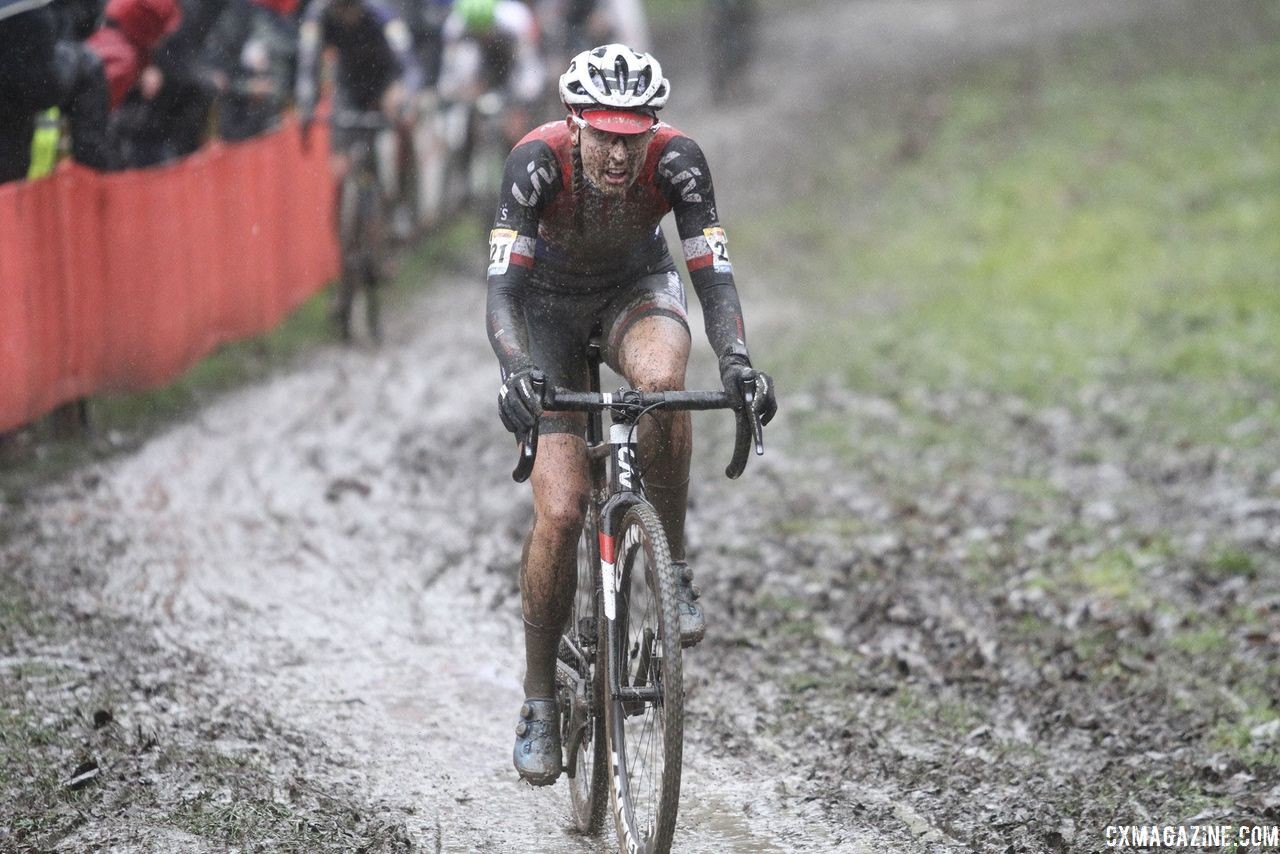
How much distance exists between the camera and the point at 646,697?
4.65 metres

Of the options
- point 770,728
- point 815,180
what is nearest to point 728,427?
point 770,728

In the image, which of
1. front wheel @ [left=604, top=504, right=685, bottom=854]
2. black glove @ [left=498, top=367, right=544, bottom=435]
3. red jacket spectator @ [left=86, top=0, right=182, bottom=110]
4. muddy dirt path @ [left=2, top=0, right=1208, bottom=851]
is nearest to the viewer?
front wheel @ [left=604, top=504, right=685, bottom=854]

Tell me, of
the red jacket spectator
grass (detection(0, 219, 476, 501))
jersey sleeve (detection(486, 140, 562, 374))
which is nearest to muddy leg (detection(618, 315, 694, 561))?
jersey sleeve (detection(486, 140, 562, 374))

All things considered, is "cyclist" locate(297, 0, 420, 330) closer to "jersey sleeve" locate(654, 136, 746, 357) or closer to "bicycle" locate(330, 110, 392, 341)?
"bicycle" locate(330, 110, 392, 341)

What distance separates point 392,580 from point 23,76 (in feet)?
11.9

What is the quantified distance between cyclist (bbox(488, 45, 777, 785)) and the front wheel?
20 centimetres

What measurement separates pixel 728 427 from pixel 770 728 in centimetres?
514

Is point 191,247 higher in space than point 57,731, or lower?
higher

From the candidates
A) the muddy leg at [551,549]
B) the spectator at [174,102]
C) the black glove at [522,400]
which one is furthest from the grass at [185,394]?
the black glove at [522,400]

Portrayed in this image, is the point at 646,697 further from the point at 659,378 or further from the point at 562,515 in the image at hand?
the point at 659,378

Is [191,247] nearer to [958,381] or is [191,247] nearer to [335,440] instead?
[335,440]

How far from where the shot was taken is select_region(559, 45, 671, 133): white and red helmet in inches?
189

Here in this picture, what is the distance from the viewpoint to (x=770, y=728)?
615 centimetres

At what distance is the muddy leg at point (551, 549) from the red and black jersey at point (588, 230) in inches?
15.7
